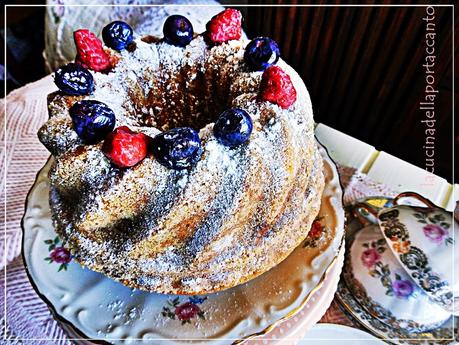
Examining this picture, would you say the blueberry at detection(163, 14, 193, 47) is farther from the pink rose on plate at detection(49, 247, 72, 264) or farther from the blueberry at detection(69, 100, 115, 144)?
the pink rose on plate at detection(49, 247, 72, 264)

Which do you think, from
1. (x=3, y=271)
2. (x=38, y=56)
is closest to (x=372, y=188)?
(x=3, y=271)

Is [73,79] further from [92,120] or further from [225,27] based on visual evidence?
[225,27]

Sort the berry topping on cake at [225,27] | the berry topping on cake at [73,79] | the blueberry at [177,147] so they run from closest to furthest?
the blueberry at [177,147], the berry topping on cake at [73,79], the berry topping on cake at [225,27]

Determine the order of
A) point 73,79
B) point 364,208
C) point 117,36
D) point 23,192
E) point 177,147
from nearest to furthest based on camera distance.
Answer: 1. point 177,147
2. point 73,79
3. point 117,36
4. point 364,208
5. point 23,192

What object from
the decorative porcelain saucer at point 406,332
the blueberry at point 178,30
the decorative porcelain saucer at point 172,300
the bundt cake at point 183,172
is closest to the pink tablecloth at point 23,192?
the decorative porcelain saucer at point 406,332

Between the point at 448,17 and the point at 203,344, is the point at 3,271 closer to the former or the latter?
the point at 203,344

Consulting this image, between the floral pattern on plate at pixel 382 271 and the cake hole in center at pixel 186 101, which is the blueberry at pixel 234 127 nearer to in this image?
the cake hole in center at pixel 186 101

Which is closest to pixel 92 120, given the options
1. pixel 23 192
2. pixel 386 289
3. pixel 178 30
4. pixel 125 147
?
pixel 125 147
